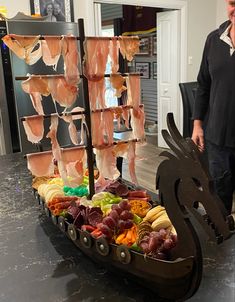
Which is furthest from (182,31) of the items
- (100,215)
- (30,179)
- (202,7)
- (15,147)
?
(100,215)

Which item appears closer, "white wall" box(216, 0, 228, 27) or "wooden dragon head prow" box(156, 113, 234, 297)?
"wooden dragon head prow" box(156, 113, 234, 297)

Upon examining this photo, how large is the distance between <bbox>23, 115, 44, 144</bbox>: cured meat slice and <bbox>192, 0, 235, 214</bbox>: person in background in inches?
33.5

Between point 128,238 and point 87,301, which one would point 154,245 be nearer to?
point 128,238

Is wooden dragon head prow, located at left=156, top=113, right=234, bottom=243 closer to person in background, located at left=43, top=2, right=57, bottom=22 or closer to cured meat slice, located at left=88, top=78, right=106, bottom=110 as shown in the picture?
cured meat slice, located at left=88, top=78, right=106, bottom=110

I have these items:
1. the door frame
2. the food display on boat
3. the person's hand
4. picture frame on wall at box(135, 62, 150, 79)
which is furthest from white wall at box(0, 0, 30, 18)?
picture frame on wall at box(135, 62, 150, 79)

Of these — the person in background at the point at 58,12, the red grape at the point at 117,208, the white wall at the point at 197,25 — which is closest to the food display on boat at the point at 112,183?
the red grape at the point at 117,208

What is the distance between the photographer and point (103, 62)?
1.14 meters

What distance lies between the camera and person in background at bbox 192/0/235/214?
5.49 feet

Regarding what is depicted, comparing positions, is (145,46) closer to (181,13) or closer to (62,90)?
(181,13)

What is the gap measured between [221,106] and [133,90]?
687mm

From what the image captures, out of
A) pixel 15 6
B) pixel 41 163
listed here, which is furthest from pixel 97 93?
pixel 15 6

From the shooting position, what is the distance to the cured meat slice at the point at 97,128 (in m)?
1.16

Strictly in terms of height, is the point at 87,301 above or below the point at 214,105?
below

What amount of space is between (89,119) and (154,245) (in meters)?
0.53
